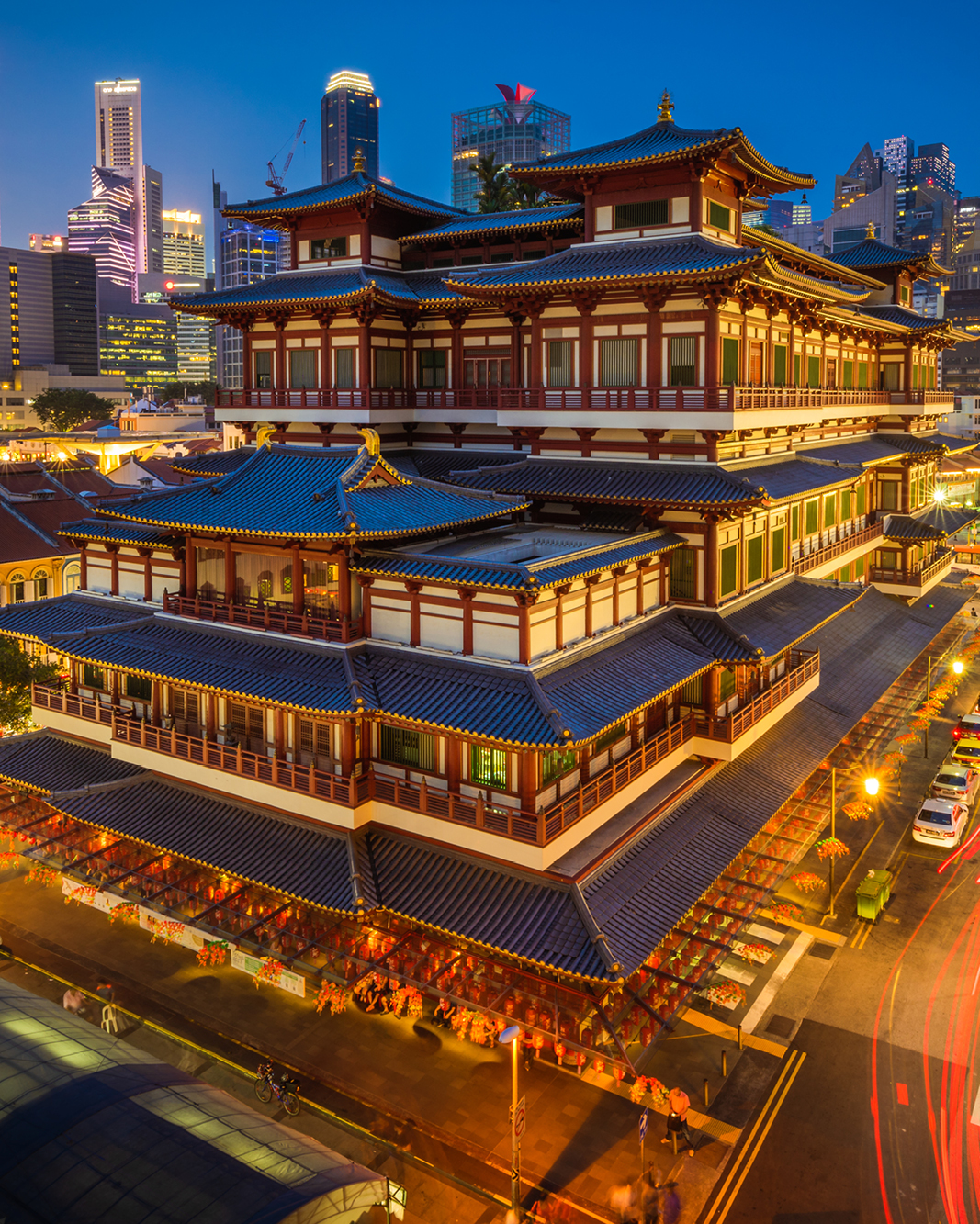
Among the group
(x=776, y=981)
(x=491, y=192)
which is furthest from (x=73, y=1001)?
(x=491, y=192)

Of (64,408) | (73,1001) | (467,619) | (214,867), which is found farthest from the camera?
(64,408)

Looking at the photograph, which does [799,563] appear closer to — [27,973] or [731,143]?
[731,143]

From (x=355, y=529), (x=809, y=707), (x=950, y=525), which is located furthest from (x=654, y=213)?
(x=950, y=525)

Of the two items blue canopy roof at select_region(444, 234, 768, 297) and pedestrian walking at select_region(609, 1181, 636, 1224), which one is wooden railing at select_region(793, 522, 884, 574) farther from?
pedestrian walking at select_region(609, 1181, 636, 1224)

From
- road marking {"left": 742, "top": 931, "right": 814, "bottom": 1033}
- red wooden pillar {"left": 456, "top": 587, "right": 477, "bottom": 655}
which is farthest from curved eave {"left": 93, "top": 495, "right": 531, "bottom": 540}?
road marking {"left": 742, "top": 931, "right": 814, "bottom": 1033}

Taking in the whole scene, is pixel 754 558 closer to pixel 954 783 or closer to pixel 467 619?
pixel 467 619

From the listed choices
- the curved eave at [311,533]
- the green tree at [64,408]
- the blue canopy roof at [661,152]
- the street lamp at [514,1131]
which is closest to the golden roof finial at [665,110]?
the blue canopy roof at [661,152]
